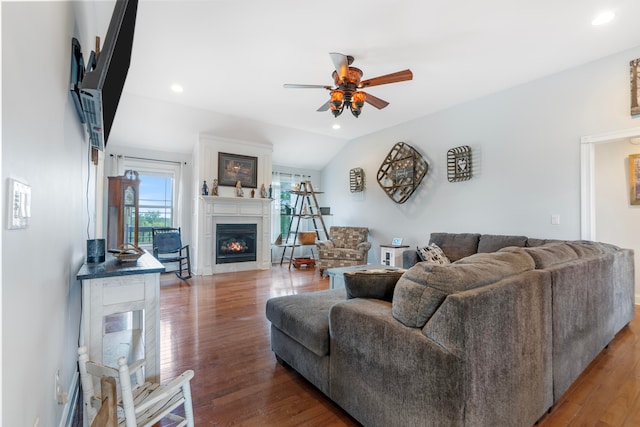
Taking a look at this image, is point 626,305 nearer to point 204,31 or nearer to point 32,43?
point 32,43

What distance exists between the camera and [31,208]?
2.99 feet

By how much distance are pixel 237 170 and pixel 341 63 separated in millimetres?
3704

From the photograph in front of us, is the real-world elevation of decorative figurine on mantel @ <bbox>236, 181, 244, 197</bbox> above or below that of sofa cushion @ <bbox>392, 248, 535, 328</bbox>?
above

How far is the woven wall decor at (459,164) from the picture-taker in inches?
174

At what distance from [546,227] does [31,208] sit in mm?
4590

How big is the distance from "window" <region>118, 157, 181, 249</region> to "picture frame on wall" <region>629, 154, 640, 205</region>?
722 centimetres

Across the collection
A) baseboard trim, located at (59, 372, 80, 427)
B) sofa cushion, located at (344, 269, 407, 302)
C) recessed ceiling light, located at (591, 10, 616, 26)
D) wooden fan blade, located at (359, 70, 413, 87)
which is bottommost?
baseboard trim, located at (59, 372, 80, 427)

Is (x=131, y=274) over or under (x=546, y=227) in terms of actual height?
under

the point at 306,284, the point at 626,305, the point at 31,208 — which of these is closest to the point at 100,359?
the point at 31,208

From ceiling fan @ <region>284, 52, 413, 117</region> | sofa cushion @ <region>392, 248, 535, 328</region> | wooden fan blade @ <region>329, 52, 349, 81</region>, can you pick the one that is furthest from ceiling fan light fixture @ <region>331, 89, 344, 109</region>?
sofa cushion @ <region>392, 248, 535, 328</region>

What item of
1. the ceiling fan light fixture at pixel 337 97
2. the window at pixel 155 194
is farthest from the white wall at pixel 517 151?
the window at pixel 155 194

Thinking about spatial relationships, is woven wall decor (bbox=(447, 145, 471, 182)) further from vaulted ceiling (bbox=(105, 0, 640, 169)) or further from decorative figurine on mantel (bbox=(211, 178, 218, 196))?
decorative figurine on mantel (bbox=(211, 178, 218, 196))

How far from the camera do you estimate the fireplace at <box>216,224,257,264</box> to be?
18.8ft

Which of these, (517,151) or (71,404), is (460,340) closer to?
(71,404)
